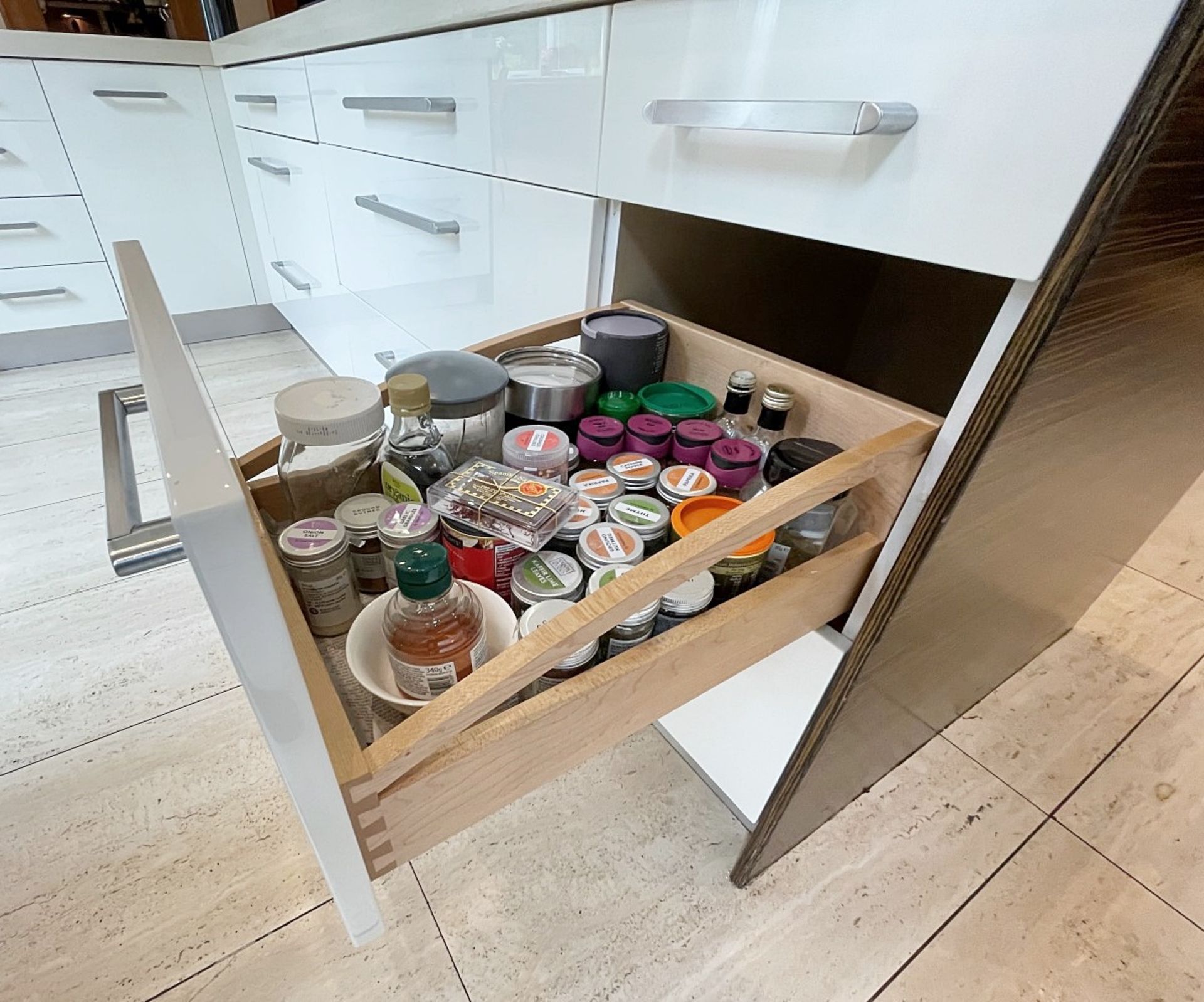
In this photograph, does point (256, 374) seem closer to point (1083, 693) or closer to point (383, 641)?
point (383, 641)

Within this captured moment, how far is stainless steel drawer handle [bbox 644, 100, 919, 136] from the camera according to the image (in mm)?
360

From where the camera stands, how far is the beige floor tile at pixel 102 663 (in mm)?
893

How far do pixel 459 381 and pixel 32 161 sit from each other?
1.84 m

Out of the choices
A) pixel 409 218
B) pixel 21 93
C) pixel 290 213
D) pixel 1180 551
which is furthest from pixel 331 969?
pixel 21 93

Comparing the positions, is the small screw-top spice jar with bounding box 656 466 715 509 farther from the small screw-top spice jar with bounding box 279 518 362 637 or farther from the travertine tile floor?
the travertine tile floor

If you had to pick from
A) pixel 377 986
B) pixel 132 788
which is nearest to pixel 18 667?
pixel 132 788

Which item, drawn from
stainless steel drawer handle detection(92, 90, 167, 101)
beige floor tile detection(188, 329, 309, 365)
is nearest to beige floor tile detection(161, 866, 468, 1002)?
beige floor tile detection(188, 329, 309, 365)

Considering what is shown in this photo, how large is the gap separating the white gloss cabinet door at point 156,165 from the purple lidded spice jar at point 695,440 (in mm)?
1667

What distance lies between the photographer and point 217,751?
34.3 inches

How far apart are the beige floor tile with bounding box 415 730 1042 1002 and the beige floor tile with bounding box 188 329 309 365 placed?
1.79m

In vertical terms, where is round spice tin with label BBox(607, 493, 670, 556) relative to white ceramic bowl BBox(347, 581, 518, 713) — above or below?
above

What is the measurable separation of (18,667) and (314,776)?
1.05 meters

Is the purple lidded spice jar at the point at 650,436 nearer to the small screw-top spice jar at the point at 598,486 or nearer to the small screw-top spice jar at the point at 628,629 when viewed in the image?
the small screw-top spice jar at the point at 598,486

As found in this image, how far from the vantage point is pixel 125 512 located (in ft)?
1.16
